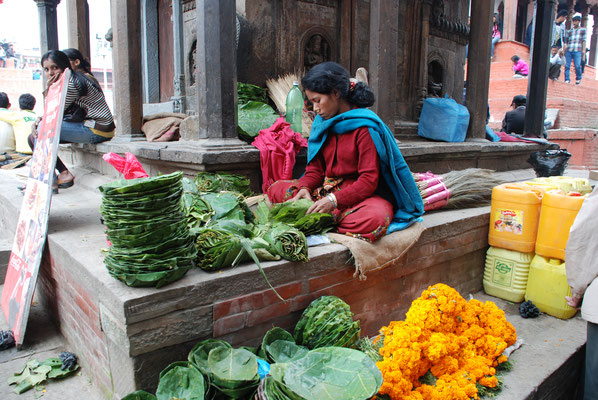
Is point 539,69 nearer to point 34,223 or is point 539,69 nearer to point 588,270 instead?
point 588,270

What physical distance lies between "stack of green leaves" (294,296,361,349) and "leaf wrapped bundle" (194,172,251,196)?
1104 mm

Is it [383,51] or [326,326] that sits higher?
[383,51]

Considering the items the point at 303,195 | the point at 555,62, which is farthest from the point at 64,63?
the point at 555,62

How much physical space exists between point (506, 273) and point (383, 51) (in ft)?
7.90

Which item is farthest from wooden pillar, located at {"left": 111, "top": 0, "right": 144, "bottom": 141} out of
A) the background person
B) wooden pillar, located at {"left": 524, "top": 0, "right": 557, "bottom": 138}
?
wooden pillar, located at {"left": 524, "top": 0, "right": 557, "bottom": 138}

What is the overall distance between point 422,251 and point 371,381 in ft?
4.82

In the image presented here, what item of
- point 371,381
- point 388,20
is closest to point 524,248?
point 371,381

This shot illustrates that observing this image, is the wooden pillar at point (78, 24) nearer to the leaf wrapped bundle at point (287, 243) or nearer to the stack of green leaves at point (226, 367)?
the leaf wrapped bundle at point (287, 243)

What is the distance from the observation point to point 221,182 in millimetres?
3037

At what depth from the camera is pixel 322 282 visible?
2271mm

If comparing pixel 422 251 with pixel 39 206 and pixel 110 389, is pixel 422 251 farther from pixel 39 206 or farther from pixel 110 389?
pixel 39 206

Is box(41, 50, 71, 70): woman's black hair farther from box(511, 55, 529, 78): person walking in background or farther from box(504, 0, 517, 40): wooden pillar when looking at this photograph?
box(504, 0, 517, 40): wooden pillar

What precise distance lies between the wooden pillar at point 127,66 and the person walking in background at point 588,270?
4.43 m

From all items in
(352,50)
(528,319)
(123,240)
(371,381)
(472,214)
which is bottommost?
(528,319)
